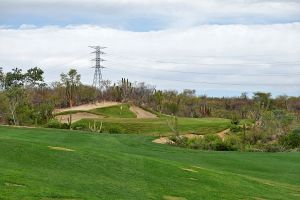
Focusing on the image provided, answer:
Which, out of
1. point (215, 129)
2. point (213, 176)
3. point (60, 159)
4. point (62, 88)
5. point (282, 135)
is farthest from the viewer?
point (62, 88)

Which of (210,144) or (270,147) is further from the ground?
(210,144)

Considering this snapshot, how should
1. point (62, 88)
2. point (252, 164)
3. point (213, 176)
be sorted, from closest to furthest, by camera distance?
point (213, 176)
point (252, 164)
point (62, 88)

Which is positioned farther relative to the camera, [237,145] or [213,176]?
[237,145]

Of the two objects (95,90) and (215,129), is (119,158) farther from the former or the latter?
(95,90)

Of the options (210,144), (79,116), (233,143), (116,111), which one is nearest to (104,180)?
(210,144)

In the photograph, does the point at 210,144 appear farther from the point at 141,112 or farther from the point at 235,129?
the point at 141,112

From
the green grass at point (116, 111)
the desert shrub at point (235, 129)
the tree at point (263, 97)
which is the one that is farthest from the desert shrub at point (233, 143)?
the tree at point (263, 97)

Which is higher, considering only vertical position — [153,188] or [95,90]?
[95,90]

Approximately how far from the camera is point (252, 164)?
121 feet

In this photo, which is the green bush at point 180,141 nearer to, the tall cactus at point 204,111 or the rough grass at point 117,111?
the rough grass at point 117,111

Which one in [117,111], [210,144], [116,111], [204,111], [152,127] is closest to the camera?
[210,144]

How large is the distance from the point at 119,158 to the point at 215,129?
141 ft

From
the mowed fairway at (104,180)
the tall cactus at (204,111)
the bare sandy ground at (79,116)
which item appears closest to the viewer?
the mowed fairway at (104,180)

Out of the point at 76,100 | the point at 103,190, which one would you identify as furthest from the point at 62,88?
the point at 103,190
